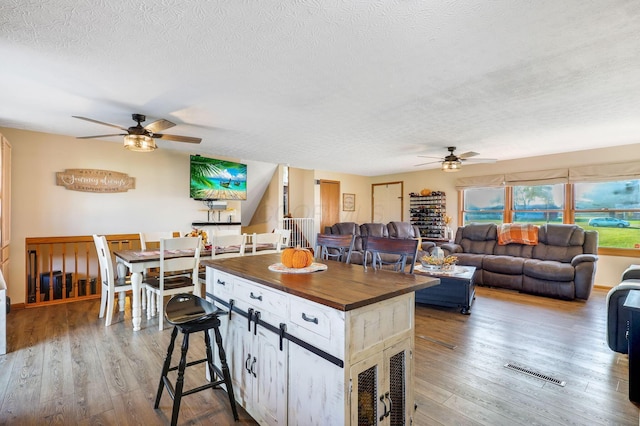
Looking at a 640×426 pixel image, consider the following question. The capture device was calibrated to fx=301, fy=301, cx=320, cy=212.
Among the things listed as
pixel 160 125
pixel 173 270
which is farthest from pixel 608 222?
pixel 160 125

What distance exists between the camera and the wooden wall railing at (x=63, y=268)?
422 cm

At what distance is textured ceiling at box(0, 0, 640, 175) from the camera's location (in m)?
1.70

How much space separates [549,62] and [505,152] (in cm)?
369

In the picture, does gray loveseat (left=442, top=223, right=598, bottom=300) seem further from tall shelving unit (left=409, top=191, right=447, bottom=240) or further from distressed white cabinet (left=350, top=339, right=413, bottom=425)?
distressed white cabinet (left=350, top=339, right=413, bottom=425)

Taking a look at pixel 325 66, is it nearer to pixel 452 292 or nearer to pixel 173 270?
pixel 173 270

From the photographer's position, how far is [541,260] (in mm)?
5121

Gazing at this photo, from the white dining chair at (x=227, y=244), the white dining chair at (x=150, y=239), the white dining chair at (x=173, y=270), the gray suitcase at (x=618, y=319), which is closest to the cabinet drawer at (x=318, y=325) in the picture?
the white dining chair at (x=173, y=270)

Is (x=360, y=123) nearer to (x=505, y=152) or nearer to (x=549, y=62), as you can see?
(x=549, y=62)

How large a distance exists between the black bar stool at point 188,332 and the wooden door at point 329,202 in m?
6.21

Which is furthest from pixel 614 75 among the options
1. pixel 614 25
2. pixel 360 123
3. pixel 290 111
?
pixel 290 111

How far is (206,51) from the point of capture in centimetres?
209

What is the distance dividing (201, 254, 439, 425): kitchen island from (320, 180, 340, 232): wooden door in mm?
6292

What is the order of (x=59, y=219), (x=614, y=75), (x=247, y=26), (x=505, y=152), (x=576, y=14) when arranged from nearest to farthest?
1. (x=576, y=14)
2. (x=247, y=26)
3. (x=614, y=75)
4. (x=59, y=219)
5. (x=505, y=152)

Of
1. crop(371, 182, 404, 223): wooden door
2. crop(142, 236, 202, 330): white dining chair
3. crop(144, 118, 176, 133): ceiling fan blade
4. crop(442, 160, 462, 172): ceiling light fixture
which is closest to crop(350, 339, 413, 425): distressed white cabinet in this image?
crop(142, 236, 202, 330): white dining chair
